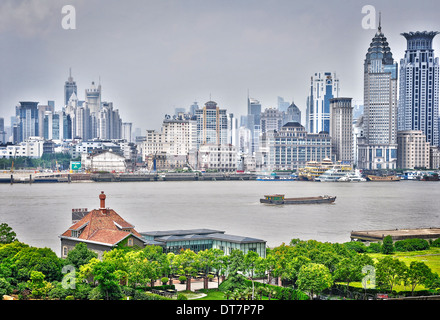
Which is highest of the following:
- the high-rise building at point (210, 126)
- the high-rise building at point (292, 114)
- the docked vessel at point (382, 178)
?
the high-rise building at point (292, 114)

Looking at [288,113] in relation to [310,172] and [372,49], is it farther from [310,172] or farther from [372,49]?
[310,172]

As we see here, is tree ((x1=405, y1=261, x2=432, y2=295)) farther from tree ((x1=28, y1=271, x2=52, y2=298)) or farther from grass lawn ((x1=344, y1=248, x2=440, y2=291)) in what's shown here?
tree ((x1=28, y1=271, x2=52, y2=298))

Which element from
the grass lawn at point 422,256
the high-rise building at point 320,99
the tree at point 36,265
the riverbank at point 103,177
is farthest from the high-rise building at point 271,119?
the tree at point 36,265

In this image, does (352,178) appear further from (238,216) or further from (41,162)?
(238,216)

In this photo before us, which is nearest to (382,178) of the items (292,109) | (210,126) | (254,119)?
(210,126)

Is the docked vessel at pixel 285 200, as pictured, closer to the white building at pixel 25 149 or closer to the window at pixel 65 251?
the window at pixel 65 251

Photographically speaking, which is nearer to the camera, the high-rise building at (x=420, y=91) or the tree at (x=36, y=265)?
the tree at (x=36, y=265)

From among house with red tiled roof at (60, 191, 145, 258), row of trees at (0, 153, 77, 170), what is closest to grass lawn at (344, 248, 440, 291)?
house with red tiled roof at (60, 191, 145, 258)
